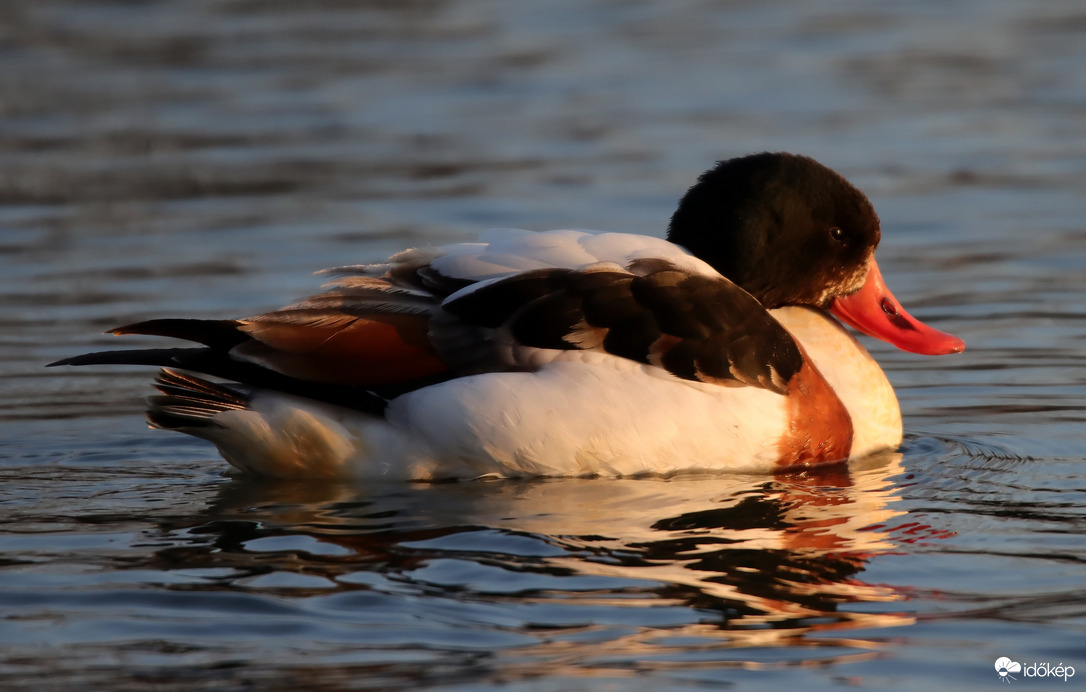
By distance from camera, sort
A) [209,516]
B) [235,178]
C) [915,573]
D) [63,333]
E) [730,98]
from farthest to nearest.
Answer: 1. [730,98]
2. [235,178]
3. [63,333]
4. [209,516]
5. [915,573]

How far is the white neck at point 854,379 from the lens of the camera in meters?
7.09

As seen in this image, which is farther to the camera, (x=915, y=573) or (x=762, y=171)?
(x=762, y=171)

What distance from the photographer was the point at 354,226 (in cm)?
1143

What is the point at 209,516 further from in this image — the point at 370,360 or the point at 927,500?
the point at 927,500

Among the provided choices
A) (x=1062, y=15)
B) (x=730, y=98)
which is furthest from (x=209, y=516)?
(x=1062, y=15)

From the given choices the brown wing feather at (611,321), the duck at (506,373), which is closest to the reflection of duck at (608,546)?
the duck at (506,373)

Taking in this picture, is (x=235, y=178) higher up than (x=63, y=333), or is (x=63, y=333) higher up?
(x=235, y=178)

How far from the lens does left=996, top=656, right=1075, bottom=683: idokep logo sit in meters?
4.61

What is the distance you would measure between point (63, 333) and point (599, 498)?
13.8ft

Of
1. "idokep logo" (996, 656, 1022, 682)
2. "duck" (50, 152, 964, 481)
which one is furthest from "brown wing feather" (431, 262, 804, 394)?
"idokep logo" (996, 656, 1022, 682)

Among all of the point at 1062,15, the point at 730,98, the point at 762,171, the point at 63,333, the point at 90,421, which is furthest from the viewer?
Answer: the point at 1062,15

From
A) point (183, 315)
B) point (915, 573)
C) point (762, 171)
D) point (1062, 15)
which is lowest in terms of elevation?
point (915, 573)

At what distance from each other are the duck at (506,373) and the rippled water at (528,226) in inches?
6.1

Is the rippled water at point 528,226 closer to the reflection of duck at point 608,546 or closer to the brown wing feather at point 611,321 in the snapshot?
the reflection of duck at point 608,546
